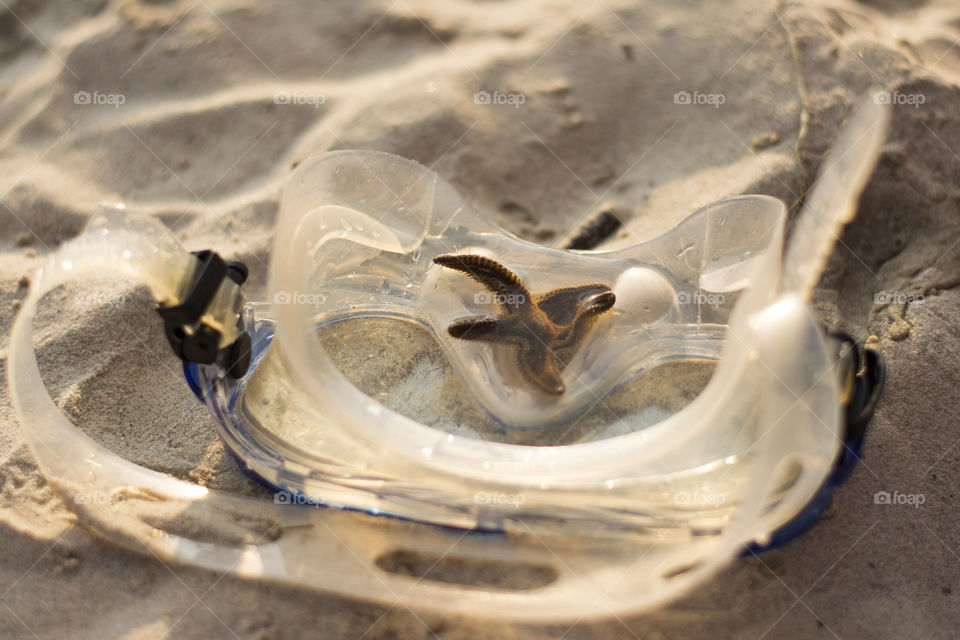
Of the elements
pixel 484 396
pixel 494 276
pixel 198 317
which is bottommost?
pixel 484 396

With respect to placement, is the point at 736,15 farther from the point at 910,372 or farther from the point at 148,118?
the point at 148,118

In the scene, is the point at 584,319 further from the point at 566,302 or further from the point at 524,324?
the point at 524,324

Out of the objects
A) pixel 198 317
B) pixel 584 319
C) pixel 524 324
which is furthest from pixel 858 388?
pixel 198 317

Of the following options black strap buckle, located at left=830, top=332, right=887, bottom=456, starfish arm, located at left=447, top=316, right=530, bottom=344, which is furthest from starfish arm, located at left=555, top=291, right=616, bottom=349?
black strap buckle, located at left=830, top=332, right=887, bottom=456

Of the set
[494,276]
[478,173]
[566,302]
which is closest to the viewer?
[494,276]

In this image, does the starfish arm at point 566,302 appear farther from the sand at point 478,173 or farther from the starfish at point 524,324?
the sand at point 478,173

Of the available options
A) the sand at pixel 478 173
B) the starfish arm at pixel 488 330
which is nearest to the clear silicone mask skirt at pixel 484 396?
the starfish arm at pixel 488 330

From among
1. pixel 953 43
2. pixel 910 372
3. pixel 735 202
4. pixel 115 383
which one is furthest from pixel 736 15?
pixel 115 383
